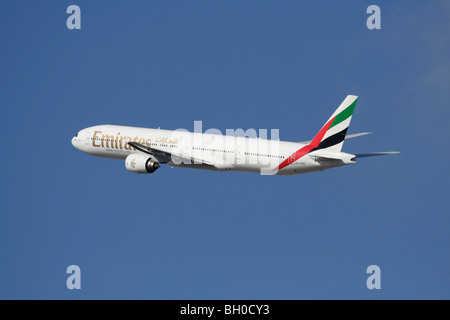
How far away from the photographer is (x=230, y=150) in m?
74.2

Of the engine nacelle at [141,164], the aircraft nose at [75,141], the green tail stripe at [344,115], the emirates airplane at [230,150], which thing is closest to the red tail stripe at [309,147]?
the emirates airplane at [230,150]

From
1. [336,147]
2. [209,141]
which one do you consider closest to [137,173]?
[209,141]

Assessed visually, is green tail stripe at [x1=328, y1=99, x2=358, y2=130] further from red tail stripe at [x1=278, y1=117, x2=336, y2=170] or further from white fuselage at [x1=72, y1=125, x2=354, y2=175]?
white fuselage at [x1=72, y1=125, x2=354, y2=175]

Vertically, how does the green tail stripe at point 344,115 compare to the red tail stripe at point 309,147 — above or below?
above

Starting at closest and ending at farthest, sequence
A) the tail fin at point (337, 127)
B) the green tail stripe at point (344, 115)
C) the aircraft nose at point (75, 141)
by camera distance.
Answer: the green tail stripe at point (344, 115) → the tail fin at point (337, 127) → the aircraft nose at point (75, 141)

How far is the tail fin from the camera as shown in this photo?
70.1 metres

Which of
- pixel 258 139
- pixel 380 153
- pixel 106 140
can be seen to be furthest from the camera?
pixel 106 140

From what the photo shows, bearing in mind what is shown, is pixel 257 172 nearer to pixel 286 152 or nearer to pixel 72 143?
pixel 286 152

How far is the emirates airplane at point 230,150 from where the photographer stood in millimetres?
70625

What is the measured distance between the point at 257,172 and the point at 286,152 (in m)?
3.96

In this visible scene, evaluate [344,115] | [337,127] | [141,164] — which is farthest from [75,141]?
[344,115]

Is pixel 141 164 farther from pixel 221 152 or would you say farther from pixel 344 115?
pixel 344 115

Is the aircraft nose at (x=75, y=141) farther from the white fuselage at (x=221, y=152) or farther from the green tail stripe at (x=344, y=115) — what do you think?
the green tail stripe at (x=344, y=115)

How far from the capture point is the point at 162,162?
250 ft
